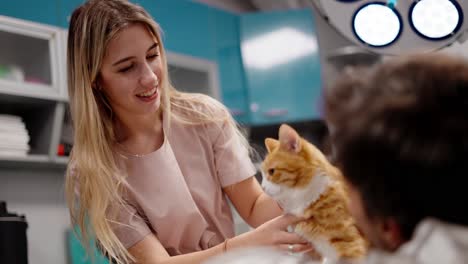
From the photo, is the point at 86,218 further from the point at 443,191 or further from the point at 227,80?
the point at 227,80

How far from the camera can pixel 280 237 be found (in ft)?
3.27

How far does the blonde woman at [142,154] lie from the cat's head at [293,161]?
381 millimetres

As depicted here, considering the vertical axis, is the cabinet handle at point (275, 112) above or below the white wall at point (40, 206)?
above

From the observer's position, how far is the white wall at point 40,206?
106 inches

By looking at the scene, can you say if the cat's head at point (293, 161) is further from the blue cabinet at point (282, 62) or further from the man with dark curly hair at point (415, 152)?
the blue cabinet at point (282, 62)

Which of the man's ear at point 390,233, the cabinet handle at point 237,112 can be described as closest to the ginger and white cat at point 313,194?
the man's ear at point 390,233

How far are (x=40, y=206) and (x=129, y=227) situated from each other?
1.59 meters

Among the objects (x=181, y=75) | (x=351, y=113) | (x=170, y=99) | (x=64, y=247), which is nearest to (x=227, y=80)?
(x=181, y=75)

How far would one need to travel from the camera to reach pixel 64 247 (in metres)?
2.82

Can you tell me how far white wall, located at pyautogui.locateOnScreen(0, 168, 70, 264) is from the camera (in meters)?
2.69

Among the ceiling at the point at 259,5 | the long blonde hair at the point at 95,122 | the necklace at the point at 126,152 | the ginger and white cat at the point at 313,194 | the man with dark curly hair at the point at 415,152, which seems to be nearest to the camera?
the man with dark curly hair at the point at 415,152

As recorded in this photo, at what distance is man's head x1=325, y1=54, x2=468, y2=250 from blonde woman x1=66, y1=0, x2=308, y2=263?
79 cm

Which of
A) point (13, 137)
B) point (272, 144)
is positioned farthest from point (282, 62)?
point (272, 144)

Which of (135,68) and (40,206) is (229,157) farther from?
(40,206)
